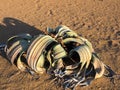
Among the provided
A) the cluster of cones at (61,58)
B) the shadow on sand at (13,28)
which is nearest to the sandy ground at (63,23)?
the shadow on sand at (13,28)

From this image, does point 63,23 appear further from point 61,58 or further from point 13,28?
point 61,58

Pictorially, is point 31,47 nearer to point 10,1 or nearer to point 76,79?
point 76,79

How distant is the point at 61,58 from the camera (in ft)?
14.9

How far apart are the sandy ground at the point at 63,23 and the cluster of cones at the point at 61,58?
136 millimetres

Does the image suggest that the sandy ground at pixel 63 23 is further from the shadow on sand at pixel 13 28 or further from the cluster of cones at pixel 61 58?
the cluster of cones at pixel 61 58

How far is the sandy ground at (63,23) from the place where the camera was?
4.39 meters

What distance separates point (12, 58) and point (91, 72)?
3.76 ft

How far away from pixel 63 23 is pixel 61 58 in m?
1.52

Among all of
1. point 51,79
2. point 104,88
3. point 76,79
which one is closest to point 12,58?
point 51,79

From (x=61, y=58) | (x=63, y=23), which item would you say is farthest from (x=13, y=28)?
(x=61, y=58)

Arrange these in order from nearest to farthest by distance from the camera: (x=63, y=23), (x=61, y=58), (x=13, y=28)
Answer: (x=61, y=58) → (x=13, y=28) → (x=63, y=23)

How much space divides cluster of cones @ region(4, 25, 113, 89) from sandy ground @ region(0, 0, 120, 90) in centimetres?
14

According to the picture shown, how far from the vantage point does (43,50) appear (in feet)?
14.5

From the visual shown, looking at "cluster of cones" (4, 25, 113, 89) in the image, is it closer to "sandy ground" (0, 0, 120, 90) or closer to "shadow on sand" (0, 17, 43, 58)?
"sandy ground" (0, 0, 120, 90)
